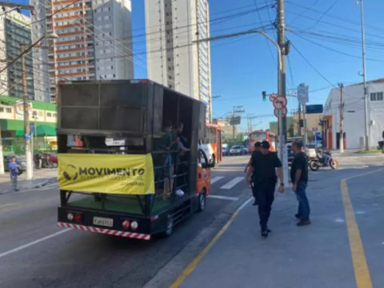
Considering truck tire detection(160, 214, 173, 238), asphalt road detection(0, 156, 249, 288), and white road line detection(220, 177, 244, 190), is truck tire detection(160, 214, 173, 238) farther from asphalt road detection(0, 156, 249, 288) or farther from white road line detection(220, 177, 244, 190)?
white road line detection(220, 177, 244, 190)

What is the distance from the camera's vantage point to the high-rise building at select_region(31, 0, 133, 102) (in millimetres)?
39094

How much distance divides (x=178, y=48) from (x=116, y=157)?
5692 centimetres

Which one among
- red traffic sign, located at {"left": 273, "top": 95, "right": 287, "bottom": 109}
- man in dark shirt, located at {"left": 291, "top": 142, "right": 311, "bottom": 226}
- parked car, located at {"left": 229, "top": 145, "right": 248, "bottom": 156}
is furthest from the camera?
parked car, located at {"left": 229, "top": 145, "right": 248, "bottom": 156}

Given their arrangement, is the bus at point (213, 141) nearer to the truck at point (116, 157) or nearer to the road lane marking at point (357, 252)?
the road lane marking at point (357, 252)

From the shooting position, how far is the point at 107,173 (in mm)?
6191

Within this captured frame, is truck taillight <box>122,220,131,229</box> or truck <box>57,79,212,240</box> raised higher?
truck <box>57,79,212,240</box>

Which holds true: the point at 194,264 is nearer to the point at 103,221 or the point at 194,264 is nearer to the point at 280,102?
the point at 103,221

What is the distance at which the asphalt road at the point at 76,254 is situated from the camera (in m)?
5.04

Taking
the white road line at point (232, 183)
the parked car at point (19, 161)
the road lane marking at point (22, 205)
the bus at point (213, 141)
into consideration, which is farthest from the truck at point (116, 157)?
the parked car at point (19, 161)

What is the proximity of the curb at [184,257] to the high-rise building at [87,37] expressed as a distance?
2877 cm

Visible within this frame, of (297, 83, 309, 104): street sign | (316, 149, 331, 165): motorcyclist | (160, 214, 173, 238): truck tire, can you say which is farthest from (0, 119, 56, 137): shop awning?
(160, 214, 173, 238): truck tire

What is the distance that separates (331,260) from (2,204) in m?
11.2

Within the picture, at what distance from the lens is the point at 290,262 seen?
4984 mm

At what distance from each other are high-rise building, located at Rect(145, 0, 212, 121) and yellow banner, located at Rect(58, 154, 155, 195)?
2978 cm
